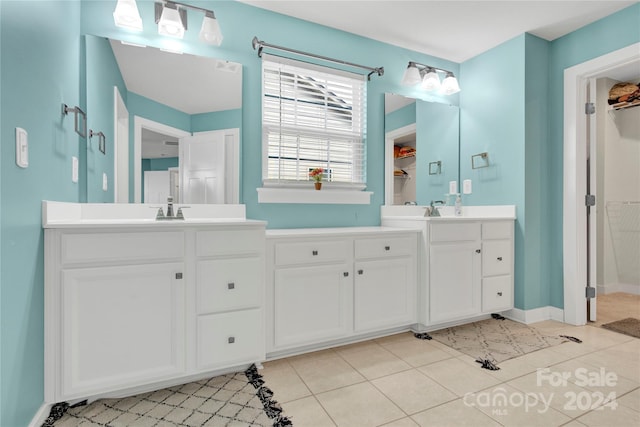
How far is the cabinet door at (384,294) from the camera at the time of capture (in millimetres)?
2238

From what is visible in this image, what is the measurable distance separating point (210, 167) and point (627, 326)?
11.5ft

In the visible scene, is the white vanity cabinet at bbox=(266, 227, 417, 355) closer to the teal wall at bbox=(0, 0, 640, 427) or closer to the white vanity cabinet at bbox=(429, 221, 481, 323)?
the white vanity cabinet at bbox=(429, 221, 481, 323)

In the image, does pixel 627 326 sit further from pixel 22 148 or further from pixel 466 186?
pixel 22 148

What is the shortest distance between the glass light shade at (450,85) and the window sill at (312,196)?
131 centimetres

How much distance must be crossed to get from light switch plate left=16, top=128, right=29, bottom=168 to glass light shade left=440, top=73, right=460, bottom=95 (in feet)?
10.3

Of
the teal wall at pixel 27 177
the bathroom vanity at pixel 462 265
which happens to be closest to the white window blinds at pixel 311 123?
the bathroom vanity at pixel 462 265

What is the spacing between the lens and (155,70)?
2.15 m

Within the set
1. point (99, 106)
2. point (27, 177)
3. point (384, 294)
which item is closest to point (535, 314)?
point (384, 294)

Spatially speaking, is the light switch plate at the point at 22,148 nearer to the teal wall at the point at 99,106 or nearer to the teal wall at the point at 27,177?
the teal wall at the point at 27,177

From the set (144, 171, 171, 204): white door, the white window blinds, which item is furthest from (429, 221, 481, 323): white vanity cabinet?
(144, 171, 171, 204): white door

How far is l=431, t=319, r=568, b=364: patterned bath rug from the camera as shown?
2.18 metres

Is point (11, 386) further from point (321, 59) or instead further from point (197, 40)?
point (321, 59)

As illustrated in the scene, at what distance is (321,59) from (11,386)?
2677 mm

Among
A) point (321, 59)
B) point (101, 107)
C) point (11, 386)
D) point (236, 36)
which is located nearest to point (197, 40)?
point (236, 36)
